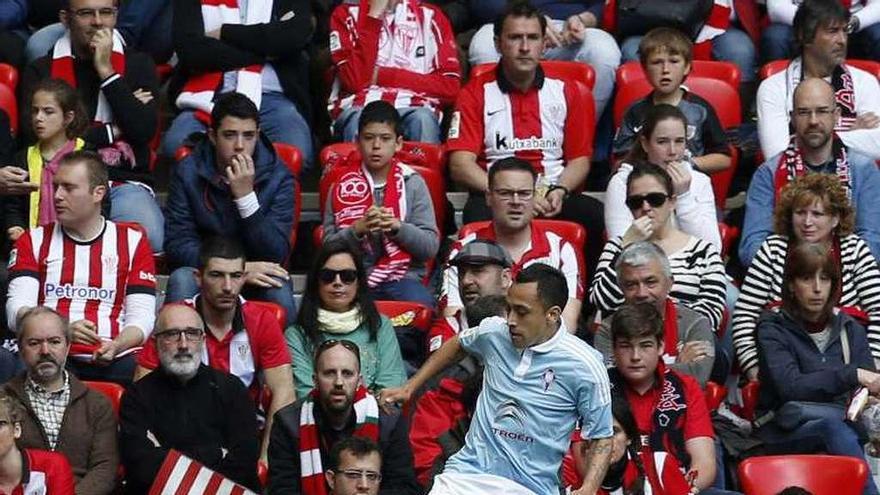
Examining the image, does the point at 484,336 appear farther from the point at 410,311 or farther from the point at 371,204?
the point at 371,204

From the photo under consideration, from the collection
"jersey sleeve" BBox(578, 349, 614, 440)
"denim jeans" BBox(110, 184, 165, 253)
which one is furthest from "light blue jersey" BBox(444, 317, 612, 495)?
"denim jeans" BBox(110, 184, 165, 253)

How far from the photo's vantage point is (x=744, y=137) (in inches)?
427

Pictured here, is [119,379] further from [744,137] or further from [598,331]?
[744,137]

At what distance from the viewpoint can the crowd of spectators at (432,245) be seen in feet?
27.0

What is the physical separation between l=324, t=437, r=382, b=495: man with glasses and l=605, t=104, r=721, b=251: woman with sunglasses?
6.99 ft

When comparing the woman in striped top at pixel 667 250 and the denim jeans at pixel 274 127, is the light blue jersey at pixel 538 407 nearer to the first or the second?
the woman in striped top at pixel 667 250

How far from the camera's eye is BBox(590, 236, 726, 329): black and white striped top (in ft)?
30.3

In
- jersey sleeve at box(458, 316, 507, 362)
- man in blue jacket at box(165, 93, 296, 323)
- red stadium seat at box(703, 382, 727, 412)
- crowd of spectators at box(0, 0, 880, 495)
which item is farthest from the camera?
man in blue jacket at box(165, 93, 296, 323)

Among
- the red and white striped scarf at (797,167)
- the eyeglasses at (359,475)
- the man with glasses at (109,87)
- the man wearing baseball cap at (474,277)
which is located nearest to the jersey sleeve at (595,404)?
the eyeglasses at (359,475)

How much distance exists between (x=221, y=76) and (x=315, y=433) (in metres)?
3.06

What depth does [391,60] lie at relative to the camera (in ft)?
35.9

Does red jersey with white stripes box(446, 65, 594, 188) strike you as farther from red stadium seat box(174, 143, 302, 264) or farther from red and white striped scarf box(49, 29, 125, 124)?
red and white striped scarf box(49, 29, 125, 124)

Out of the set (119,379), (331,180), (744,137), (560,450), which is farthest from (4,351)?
(744,137)

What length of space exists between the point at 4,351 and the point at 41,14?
3.14m
